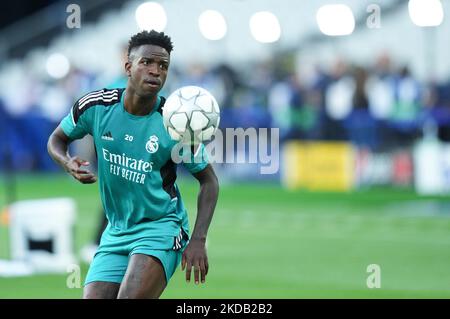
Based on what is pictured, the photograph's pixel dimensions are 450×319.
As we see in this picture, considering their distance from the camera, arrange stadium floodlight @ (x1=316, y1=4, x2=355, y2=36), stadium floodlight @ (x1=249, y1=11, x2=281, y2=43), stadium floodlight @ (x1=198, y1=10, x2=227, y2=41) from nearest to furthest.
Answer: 1. stadium floodlight @ (x1=316, y1=4, x2=355, y2=36)
2. stadium floodlight @ (x1=249, y1=11, x2=281, y2=43)
3. stadium floodlight @ (x1=198, y1=10, x2=227, y2=41)

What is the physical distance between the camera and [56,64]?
3272 centimetres

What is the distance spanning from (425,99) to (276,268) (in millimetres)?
11298

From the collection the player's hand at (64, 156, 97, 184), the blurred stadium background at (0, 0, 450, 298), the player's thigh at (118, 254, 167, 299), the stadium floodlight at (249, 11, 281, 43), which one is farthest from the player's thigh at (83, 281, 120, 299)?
the stadium floodlight at (249, 11, 281, 43)

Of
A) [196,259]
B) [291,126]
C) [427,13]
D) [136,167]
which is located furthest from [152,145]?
[291,126]

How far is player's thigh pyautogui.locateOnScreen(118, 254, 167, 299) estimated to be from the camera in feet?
24.3

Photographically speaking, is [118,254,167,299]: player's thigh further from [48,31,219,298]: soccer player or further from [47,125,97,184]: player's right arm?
[47,125,97,184]: player's right arm

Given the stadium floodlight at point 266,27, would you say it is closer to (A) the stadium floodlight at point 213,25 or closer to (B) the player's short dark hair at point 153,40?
(A) the stadium floodlight at point 213,25

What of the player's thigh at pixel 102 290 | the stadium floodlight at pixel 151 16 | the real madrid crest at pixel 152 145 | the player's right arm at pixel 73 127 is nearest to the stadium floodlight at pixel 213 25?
the stadium floodlight at pixel 151 16

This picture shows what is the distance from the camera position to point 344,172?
24.1 metres

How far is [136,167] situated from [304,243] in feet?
29.2

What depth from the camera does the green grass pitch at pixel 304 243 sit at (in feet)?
39.8

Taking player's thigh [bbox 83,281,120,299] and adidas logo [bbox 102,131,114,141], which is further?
adidas logo [bbox 102,131,114,141]

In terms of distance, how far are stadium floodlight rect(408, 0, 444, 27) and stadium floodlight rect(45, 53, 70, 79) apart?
451 inches
